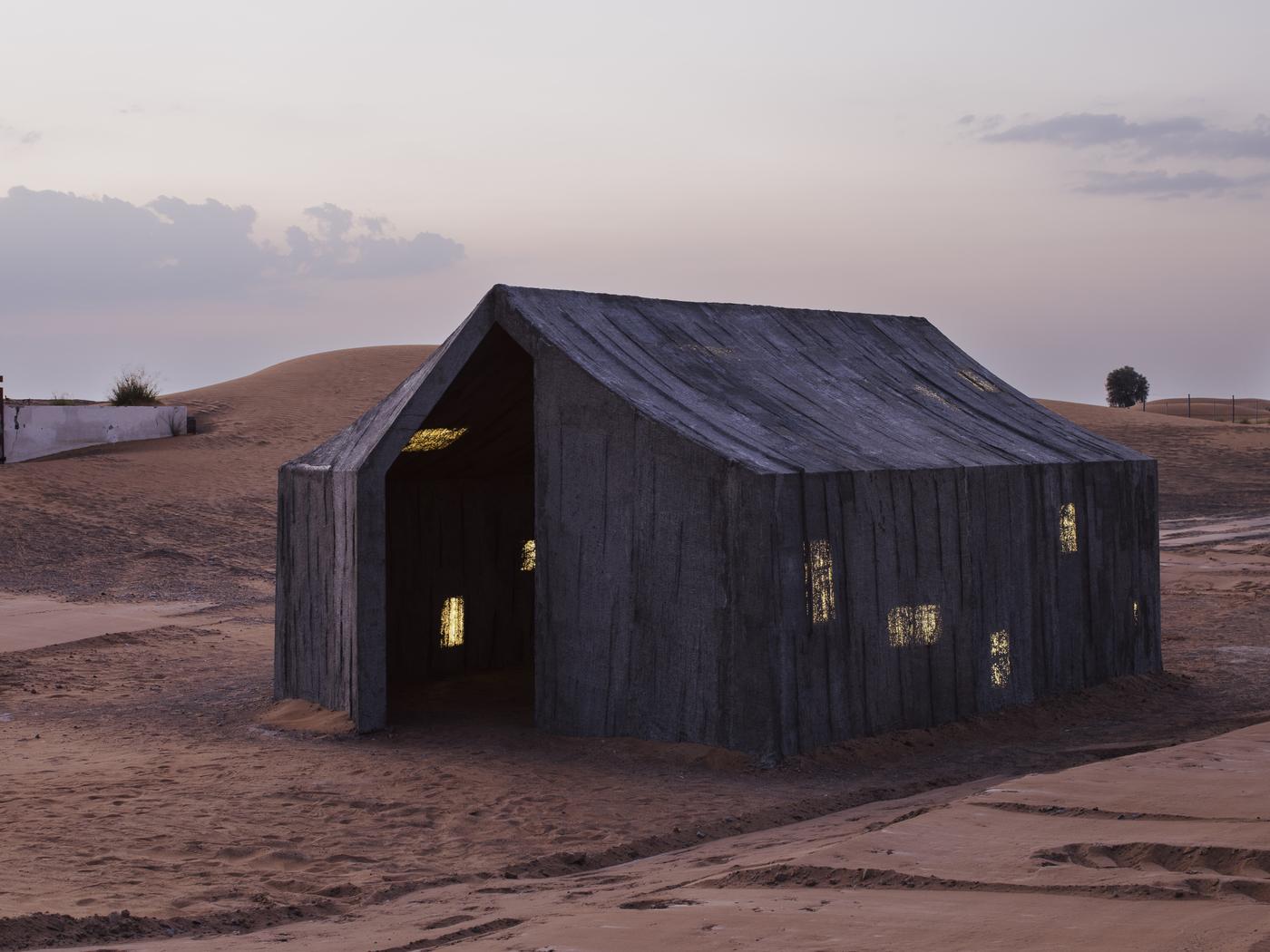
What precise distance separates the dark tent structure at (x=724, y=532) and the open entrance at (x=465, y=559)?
0.04 meters

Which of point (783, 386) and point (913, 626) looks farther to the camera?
point (783, 386)

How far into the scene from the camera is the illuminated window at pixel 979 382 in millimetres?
14711

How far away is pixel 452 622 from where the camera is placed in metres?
14.5

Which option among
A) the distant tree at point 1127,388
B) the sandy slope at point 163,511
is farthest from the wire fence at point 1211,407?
the sandy slope at point 163,511

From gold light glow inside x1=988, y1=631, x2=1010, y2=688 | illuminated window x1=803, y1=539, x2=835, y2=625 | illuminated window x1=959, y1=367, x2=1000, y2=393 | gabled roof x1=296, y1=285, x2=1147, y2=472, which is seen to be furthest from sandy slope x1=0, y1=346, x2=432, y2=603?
illuminated window x1=803, y1=539, x2=835, y2=625

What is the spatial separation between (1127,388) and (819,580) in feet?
254

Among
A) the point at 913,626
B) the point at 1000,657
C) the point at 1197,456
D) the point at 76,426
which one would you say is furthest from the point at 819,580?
the point at 1197,456

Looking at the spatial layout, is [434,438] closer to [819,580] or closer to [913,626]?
[819,580]

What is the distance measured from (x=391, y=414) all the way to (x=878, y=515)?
4083mm

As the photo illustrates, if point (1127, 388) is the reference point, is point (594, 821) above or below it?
below

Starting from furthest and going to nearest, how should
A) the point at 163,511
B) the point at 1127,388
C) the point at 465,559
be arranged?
the point at 1127,388 → the point at 163,511 → the point at 465,559

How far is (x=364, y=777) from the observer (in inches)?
381

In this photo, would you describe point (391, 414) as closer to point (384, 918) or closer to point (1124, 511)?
point (384, 918)

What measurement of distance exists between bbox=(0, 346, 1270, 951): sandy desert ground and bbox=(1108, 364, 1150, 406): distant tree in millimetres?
68080
